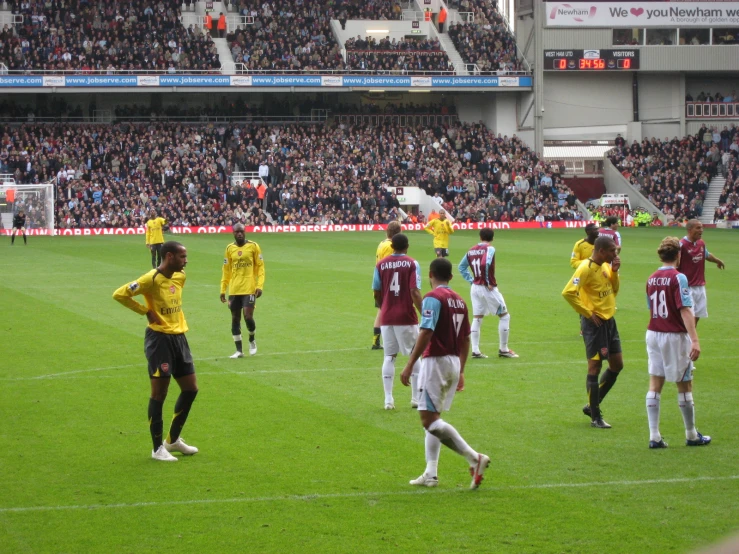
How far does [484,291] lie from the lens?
15.5m

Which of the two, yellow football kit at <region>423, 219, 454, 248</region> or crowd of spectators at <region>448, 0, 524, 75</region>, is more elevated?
crowd of spectators at <region>448, 0, 524, 75</region>

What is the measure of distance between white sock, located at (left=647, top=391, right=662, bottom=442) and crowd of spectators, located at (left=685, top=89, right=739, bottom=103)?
6013 cm

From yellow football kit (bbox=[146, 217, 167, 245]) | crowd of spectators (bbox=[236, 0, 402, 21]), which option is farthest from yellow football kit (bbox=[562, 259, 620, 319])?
crowd of spectators (bbox=[236, 0, 402, 21])

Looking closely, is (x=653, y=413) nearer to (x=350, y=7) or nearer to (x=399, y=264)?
(x=399, y=264)

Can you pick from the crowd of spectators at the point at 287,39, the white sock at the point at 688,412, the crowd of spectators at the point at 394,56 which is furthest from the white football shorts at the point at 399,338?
the crowd of spectators at the point at 394,56

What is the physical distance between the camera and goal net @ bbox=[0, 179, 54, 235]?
50000mm

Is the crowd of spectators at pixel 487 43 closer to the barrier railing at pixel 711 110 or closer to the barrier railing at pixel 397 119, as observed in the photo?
the barrier railing at pixel 397 119

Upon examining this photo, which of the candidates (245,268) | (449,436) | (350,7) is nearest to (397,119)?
(350,7)

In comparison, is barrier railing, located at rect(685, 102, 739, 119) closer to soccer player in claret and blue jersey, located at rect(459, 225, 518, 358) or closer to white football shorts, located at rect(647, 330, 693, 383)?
soccer player in claret and blue jersey, located at rect(459, 225, 518, 358)

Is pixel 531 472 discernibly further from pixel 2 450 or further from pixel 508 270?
pixel 508 270

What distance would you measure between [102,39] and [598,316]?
5383 centimetres

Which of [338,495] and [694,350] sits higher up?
[694,350]

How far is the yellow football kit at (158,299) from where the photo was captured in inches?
374

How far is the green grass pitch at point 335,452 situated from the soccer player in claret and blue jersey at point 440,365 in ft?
1.17
